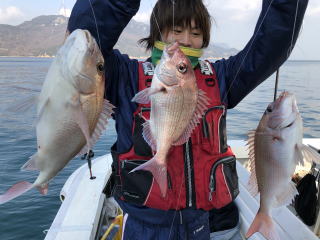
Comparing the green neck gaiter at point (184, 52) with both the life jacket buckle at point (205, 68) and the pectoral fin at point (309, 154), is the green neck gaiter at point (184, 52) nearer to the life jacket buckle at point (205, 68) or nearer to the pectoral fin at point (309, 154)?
the life jacket buckle at point (205, 68)

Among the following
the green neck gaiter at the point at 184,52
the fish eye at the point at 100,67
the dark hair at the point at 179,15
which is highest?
the dark hair at the point at 179,15

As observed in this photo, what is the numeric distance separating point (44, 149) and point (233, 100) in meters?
1.49

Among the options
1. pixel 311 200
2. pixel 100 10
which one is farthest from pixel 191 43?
pixel 311 200

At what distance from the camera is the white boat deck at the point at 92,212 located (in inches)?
119

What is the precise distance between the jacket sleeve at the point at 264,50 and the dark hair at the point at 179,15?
356 millimetres

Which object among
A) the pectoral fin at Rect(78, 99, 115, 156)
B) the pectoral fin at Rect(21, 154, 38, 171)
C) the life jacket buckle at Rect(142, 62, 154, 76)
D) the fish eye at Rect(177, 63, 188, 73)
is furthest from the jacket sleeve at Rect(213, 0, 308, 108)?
the pectoral fin at Rect(21, 154, 38, 171)

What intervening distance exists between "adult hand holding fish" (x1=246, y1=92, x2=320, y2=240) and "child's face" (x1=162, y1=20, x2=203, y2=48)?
0.71m

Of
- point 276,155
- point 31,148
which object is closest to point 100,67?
point 276,155

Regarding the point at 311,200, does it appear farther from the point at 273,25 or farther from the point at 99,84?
the point at 99,84

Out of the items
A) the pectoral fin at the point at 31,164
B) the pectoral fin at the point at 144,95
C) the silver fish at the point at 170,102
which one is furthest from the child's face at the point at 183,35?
the pectoral fin at the point at 31,164

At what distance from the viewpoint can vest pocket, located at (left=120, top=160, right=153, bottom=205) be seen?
Result: 84.2 inches

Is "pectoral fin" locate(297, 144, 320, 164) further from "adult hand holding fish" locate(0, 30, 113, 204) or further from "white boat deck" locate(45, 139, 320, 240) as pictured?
"white boat deck" locate(45, 139, 320, 240)

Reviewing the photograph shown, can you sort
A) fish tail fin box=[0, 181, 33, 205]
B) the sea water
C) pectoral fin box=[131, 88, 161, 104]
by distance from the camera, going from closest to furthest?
fish tail fin box=[0, 181, 33, 205], pectoral fin box=[131, 88, 161, 104], the sea water

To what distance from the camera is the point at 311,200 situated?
3.90m
